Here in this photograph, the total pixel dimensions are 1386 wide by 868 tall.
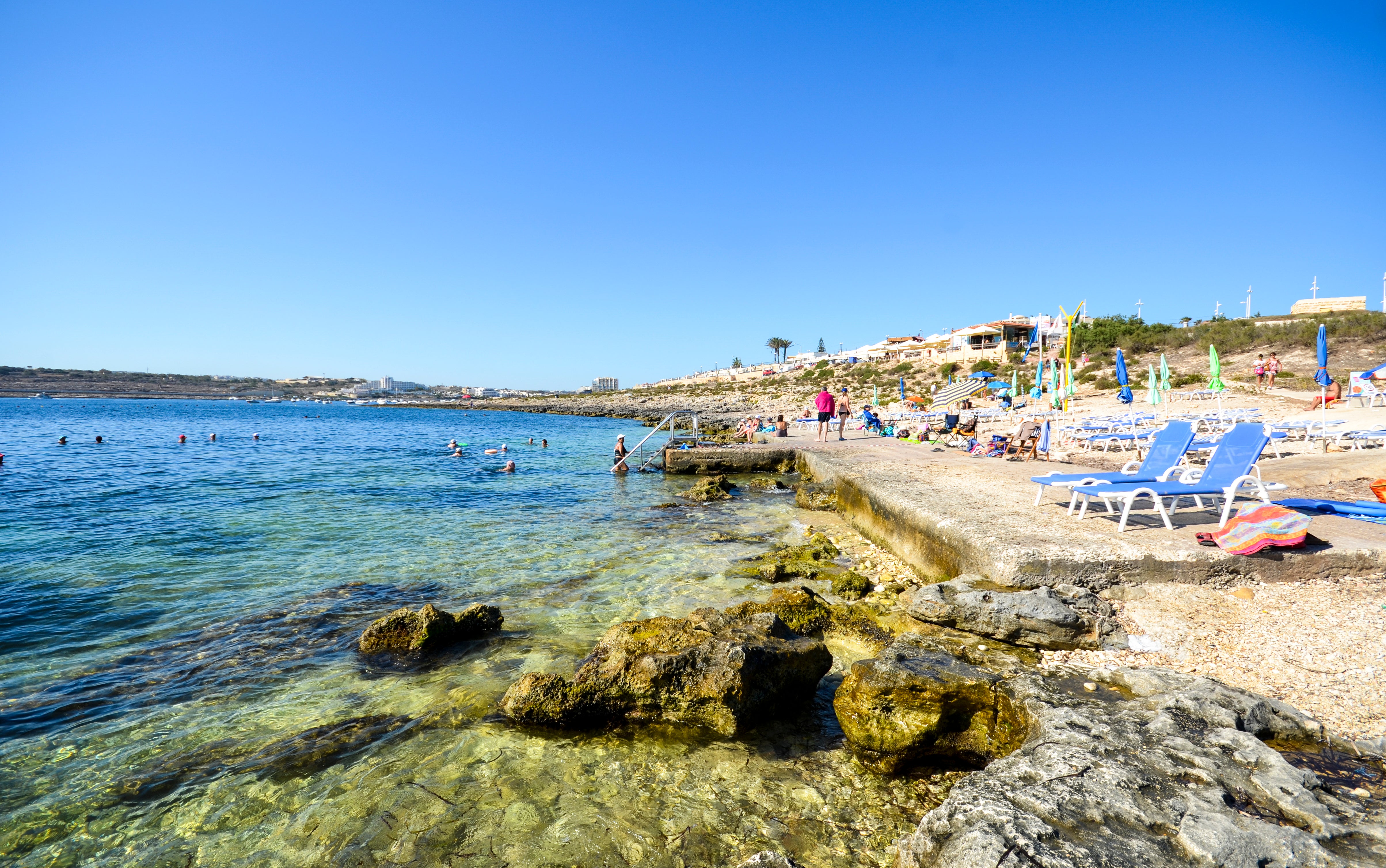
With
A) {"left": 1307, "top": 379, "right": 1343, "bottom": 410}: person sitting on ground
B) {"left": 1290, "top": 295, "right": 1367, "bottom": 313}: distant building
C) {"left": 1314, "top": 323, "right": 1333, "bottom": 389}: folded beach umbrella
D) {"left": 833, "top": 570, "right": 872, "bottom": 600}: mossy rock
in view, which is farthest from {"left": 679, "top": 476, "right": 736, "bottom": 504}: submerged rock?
{"left": 1290, "top": 295, "right": 1367, "bottom": 313}: distant building

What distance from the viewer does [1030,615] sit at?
4465mm

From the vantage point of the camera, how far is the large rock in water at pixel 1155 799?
2.09m

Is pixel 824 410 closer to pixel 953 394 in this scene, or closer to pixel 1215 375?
pixel 953 394

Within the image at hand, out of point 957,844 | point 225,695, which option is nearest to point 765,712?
point 957,844

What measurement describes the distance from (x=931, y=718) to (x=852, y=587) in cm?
297

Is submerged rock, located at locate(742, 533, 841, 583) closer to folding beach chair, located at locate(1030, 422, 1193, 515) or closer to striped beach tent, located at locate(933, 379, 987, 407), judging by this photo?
folding beach chair, located at locate(1030, 422, 1193, 515)

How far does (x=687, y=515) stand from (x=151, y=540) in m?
8.85

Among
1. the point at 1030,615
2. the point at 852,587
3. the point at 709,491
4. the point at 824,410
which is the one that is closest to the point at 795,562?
the point at 852,587

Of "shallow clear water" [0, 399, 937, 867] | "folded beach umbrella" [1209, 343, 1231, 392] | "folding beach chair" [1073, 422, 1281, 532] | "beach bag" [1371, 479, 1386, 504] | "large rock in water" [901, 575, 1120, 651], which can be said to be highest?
"folded beach umbrella" [1209, 343, 1231, 392]

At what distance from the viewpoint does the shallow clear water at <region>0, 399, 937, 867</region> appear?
3045 millimetres

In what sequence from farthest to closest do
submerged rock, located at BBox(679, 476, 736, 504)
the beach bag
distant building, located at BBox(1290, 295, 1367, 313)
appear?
distant building, located at BBox(1290, 295, 1367, 313) < submerged rock, located at BBox(679, 476, 736, 504) < the beach bag

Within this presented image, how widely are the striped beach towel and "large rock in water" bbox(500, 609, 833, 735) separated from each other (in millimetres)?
3558

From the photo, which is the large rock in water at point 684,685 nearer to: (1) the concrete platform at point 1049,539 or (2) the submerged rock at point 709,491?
(1) the concrete platform at point 1049,539

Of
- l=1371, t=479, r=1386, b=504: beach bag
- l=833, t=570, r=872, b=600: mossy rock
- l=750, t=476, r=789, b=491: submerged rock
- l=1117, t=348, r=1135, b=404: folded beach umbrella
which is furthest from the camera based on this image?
l=1117, t=348, r=1135, b=404: folded beach umbrella
